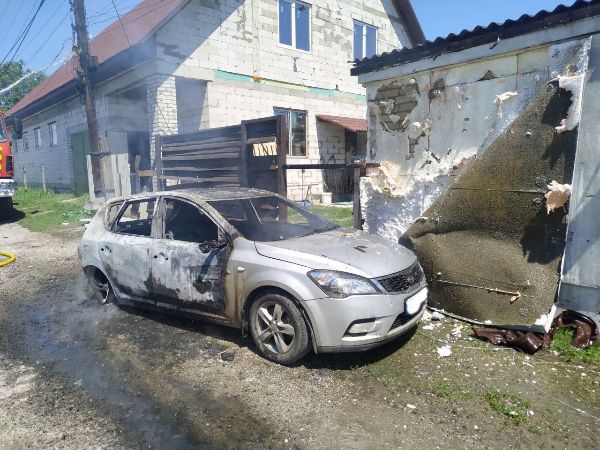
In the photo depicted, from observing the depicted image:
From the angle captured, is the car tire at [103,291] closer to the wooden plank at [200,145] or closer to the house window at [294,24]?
the wooden plank at [200,145]

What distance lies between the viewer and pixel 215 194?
4.54 metres

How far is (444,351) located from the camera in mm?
3900

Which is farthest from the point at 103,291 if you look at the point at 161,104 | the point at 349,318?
the point at 161,104

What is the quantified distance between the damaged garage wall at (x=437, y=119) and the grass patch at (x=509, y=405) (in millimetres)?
2523

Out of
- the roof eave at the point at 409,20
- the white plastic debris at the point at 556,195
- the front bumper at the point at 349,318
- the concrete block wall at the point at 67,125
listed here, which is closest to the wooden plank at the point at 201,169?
the concrete block wall at the point at 67,125

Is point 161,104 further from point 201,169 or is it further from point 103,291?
point 103,291

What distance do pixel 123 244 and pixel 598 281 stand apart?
4.82 meters

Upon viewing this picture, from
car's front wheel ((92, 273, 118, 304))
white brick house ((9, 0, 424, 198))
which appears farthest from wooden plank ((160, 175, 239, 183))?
car's front wheel ((92, 273, 118, 304))

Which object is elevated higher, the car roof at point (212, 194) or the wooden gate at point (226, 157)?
the wooden gate at point (226, 157)

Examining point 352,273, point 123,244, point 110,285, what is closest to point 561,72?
point 352,273

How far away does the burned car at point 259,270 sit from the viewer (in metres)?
3.36

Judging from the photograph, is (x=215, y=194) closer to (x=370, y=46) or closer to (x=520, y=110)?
(x=520, y=110)

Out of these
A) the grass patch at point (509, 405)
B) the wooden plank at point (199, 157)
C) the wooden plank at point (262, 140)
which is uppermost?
the wooden plank at point (262, 140)

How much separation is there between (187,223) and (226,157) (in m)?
4.42
